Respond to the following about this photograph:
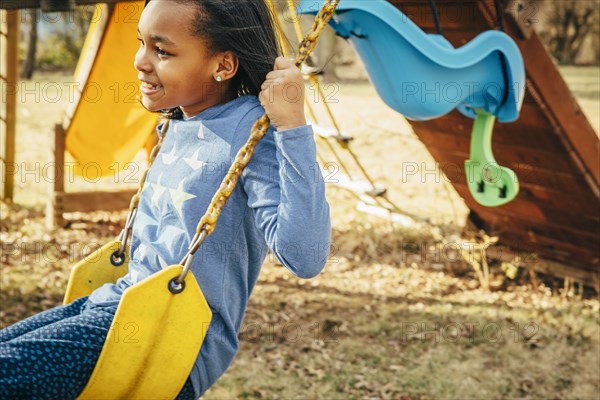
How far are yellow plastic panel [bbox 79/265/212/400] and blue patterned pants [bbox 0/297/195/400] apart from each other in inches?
1.9

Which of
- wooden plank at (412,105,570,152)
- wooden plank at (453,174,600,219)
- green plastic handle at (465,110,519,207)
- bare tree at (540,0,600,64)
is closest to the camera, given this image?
green plastic handle at (465,110,519,207)

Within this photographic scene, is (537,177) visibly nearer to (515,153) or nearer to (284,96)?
(515,153)

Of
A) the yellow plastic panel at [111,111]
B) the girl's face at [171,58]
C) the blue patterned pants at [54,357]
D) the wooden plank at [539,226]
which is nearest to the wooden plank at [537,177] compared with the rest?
the wooden plank at [539,226]

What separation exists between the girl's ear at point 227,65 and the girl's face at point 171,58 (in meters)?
0.01

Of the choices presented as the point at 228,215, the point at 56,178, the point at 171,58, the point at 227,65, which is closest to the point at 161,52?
the point at 171,58

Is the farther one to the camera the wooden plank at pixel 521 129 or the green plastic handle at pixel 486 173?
the wooden plank at pixel 521 129

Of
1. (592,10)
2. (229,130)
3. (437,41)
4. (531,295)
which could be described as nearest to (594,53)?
(592,10)

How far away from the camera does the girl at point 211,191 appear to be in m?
1.81

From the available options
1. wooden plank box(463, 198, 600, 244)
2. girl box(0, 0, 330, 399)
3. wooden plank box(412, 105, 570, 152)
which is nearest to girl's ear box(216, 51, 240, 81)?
girl box(0, 0, 330, 399)

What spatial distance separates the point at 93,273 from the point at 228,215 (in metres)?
0.55

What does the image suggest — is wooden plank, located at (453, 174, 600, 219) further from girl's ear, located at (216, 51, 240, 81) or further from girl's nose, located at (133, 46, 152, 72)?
girl's nose, located at (133, 46, 152, 72)

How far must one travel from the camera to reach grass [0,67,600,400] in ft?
12.5

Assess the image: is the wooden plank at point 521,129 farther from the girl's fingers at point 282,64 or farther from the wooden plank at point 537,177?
the girl's fingers at point 282,64

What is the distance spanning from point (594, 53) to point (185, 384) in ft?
77.2
